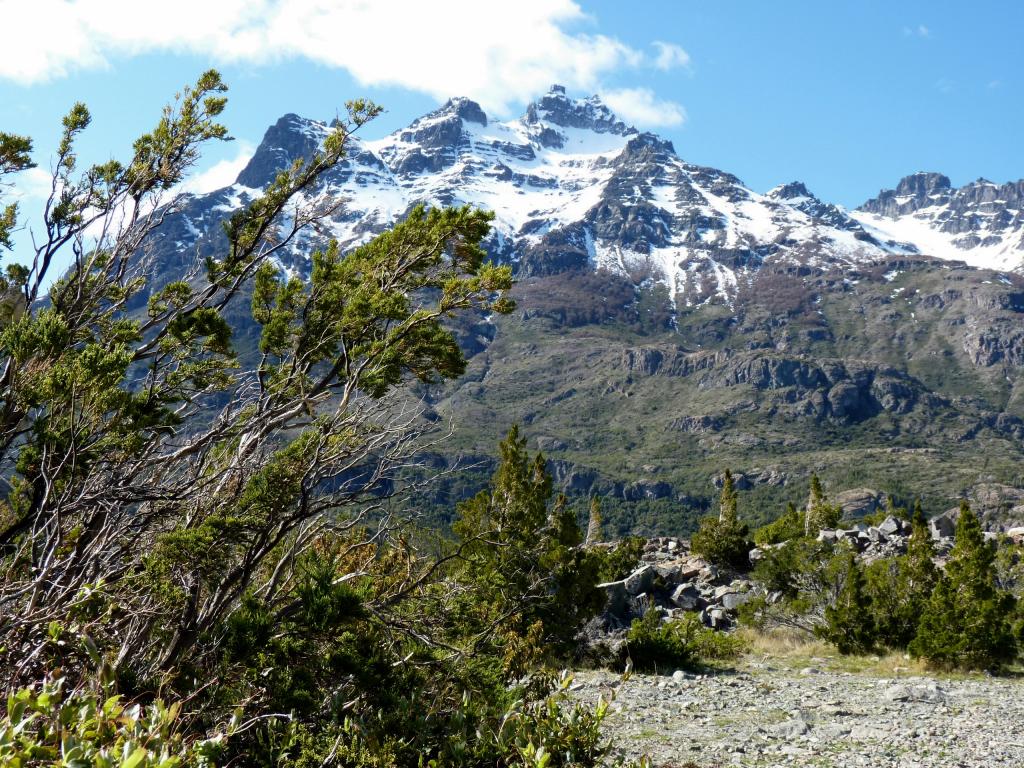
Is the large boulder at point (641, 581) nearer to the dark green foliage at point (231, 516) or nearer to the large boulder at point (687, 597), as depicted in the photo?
the large boulder at point (687, 597)

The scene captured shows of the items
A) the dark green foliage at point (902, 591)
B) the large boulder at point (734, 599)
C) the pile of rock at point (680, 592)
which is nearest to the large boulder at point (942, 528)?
the pile of rock at point (680, 592)

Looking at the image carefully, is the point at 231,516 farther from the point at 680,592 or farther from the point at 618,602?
the point at 680,592

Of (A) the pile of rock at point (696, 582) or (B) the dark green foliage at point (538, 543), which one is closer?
(B) the dark green foliage at point (538, 543)

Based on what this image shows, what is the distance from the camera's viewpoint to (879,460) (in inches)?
6801

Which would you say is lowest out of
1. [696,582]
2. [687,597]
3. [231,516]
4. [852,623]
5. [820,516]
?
[696,582]

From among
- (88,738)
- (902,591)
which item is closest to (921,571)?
(902,591)

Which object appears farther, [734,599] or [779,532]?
[779,532]

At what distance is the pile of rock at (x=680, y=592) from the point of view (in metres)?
19.0

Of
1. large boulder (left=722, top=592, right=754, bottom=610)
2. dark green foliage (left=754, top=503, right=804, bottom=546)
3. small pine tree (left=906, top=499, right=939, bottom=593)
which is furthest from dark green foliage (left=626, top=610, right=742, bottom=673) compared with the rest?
dark green foliage (left=754, top=503, right=804, bottom=546)

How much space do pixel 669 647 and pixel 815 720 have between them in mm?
5483

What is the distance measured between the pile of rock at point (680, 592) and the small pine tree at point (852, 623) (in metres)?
3.72

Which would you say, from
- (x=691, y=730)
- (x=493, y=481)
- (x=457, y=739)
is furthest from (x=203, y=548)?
(x=493, y=481)

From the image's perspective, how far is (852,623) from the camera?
17.2 m

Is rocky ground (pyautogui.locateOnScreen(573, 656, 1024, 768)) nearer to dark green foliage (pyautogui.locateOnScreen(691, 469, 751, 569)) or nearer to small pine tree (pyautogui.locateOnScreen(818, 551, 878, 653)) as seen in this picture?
small pine tree (pyautogui.locateOnScreen(818, 551, 878, 653))
